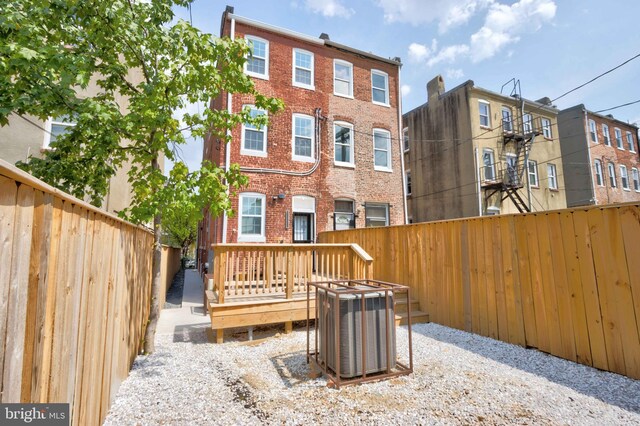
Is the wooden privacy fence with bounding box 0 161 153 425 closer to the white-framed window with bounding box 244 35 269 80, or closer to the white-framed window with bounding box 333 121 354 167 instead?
the white-framed window with bounding box 244 35 269 80

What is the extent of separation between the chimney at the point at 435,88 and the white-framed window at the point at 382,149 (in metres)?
8.71

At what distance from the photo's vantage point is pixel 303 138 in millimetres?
11500

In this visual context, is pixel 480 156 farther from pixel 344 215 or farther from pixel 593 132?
pixel 593 132

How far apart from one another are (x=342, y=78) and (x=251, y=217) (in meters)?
7.19

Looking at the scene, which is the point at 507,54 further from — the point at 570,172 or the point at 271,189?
the point at 570,172

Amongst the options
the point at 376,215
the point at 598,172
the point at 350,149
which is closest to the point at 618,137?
the point at 598,172

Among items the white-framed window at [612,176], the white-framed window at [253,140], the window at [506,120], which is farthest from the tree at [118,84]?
the white-framed window at [612,176]

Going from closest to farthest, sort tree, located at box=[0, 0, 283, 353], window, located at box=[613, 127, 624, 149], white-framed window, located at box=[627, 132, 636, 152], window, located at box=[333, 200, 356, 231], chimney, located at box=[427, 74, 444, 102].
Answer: tree, located at box=[0, 0, 283, 353] < window, located at box=[333, 200, 356, 231] < chimney, located at box=[427, 74, 444, 102] < window, located at box=[613, 127, 624, 149] < white-framed window, located at box=[627, 132, 636, 152]

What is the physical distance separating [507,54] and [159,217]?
1177 centimetres

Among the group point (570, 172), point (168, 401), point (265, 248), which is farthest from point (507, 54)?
point (570, 172)

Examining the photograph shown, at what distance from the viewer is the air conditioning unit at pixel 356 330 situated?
369cm

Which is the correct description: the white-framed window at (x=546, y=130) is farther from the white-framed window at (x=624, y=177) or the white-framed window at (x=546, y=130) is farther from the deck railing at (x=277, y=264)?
the deck railing at (x=277, y=264)

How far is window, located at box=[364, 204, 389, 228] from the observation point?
1250 centimetres

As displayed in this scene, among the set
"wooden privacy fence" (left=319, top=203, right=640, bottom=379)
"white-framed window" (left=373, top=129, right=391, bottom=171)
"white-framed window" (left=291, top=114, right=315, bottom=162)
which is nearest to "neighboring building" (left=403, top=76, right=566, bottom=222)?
"white-framed window" (left=373, top=129, right=391, bottom=171)
